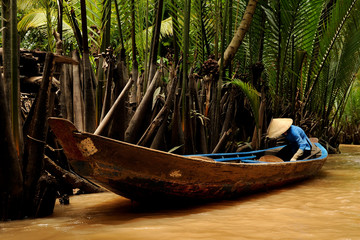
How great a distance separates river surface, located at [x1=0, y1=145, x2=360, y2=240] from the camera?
6.40 feet

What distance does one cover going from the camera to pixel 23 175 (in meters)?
2.18

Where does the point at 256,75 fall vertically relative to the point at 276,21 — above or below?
below

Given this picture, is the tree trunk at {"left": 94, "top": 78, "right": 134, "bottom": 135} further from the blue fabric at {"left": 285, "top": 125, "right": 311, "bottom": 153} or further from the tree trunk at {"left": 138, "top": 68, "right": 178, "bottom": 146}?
the blue fabric at {"left": 285, "top": 125, "right": 311, "bottom": 153}

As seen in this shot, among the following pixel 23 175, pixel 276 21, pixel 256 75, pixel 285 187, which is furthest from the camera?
pixel 276 21

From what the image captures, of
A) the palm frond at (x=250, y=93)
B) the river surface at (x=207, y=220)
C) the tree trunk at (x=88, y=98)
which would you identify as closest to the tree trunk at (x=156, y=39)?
A: the tree trunk at (x=88, y=98)

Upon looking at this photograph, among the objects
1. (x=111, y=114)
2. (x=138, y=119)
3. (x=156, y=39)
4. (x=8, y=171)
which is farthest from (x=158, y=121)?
(x=8, y=171)

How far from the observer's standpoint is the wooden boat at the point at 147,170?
2205 mm

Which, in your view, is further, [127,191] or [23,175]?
[127,191]

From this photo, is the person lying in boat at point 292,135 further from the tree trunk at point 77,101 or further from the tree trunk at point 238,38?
the tree trunk at point 77,101

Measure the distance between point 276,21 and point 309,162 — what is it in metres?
2.43

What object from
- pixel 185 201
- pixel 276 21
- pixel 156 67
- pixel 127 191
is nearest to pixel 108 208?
pixel 127 191

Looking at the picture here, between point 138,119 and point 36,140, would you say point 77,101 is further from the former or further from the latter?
point 36,140

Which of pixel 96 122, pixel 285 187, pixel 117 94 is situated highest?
pixel 117 94

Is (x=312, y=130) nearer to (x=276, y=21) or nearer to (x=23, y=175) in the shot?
(x=276, y=21)
